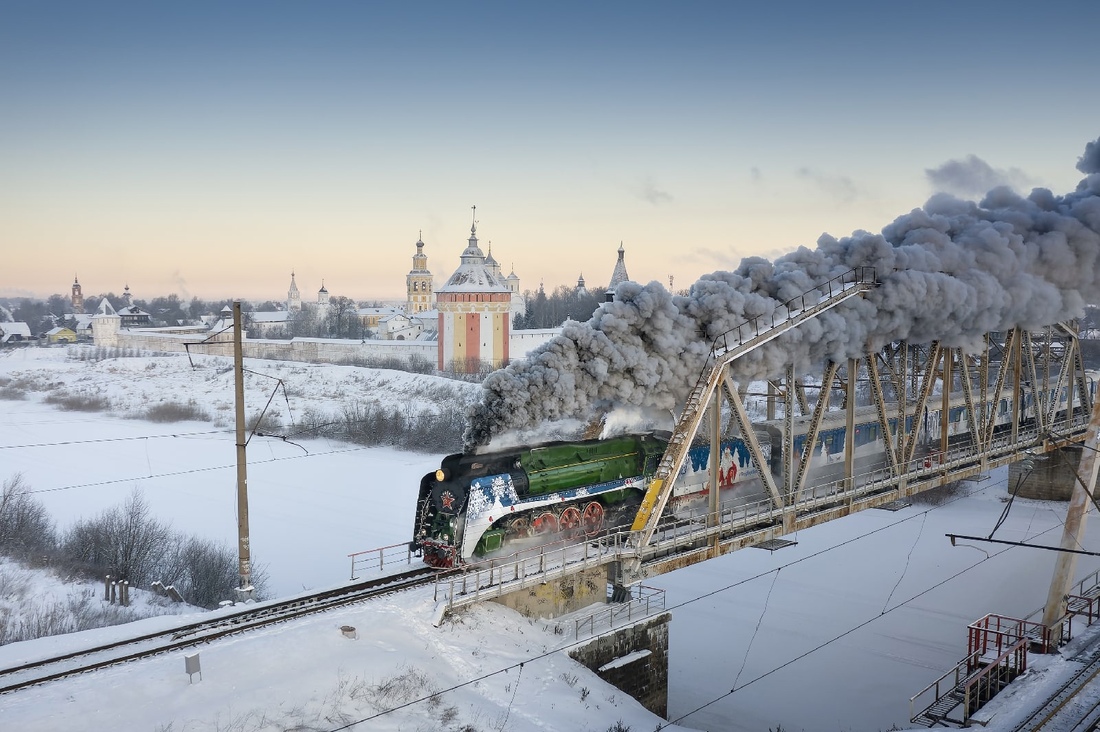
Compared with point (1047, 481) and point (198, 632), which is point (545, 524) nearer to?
point (198, 632)

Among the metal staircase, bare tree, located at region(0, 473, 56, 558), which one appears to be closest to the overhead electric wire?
the metal staircase

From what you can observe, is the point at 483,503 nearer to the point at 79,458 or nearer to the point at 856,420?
the point at 856,420

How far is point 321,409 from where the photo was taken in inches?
3056

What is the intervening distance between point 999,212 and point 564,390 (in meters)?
20.0

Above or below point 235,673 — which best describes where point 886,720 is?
below

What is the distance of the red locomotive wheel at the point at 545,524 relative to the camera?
2134 centimetres

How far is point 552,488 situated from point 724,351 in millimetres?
5854

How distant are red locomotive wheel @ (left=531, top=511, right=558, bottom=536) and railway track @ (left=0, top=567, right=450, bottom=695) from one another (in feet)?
8.42

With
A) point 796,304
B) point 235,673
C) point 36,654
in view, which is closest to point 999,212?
point 796,304

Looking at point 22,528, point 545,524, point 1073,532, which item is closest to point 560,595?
point 545,524

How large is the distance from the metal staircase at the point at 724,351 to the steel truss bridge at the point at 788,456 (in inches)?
1.4

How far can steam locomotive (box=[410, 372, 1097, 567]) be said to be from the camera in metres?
20.2

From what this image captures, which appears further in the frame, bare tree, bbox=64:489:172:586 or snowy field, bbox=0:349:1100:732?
bare tree, bbox=64:489:172:586

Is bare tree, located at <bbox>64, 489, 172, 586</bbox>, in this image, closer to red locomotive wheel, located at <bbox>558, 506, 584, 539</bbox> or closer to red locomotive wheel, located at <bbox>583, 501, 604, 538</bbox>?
red locomotive wheel, located at <bbox>558, 506, 584, 539</bbox>
